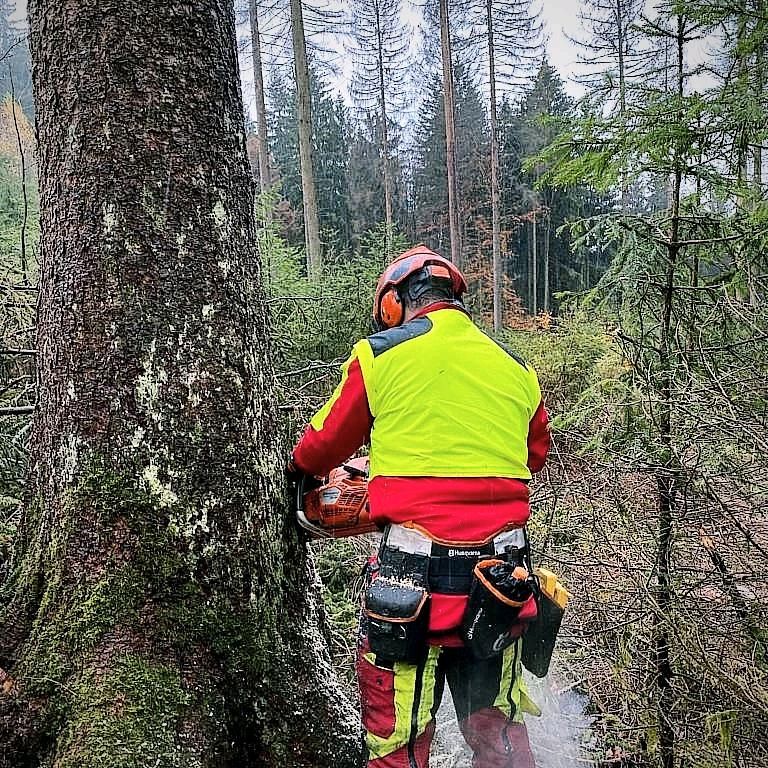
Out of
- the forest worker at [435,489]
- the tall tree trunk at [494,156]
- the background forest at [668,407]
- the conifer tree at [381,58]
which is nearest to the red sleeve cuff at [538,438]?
the forest worker at [435,489]

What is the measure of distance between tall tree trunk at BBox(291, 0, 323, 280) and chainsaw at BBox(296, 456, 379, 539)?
39.5 ft

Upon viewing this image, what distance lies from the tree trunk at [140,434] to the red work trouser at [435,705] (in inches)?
11.7

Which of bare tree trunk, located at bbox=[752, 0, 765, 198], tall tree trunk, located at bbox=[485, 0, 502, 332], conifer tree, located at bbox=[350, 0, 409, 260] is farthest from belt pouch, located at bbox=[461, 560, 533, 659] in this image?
conifer tree, located at bbox=[350, 0, 409, 260]

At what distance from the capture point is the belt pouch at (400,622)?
2146 mm

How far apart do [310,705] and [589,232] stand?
3.73 meters

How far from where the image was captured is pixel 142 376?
6.39 feet

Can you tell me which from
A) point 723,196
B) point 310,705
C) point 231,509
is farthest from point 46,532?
point 723,196

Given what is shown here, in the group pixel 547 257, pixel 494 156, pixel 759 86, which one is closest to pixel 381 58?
pixel 494 156

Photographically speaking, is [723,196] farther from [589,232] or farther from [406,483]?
[406,483]

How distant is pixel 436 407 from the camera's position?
2.25 m

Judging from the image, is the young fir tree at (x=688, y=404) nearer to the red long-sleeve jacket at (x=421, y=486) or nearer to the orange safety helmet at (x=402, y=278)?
the orange safety helmet at (x=402, y=278)

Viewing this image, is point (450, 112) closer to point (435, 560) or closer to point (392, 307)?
point (392, 307)

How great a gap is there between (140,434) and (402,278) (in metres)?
1.18

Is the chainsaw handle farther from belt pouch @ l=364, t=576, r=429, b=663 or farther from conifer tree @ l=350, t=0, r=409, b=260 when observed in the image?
conifer tree @ l=350, t=0, r=409, b=260
